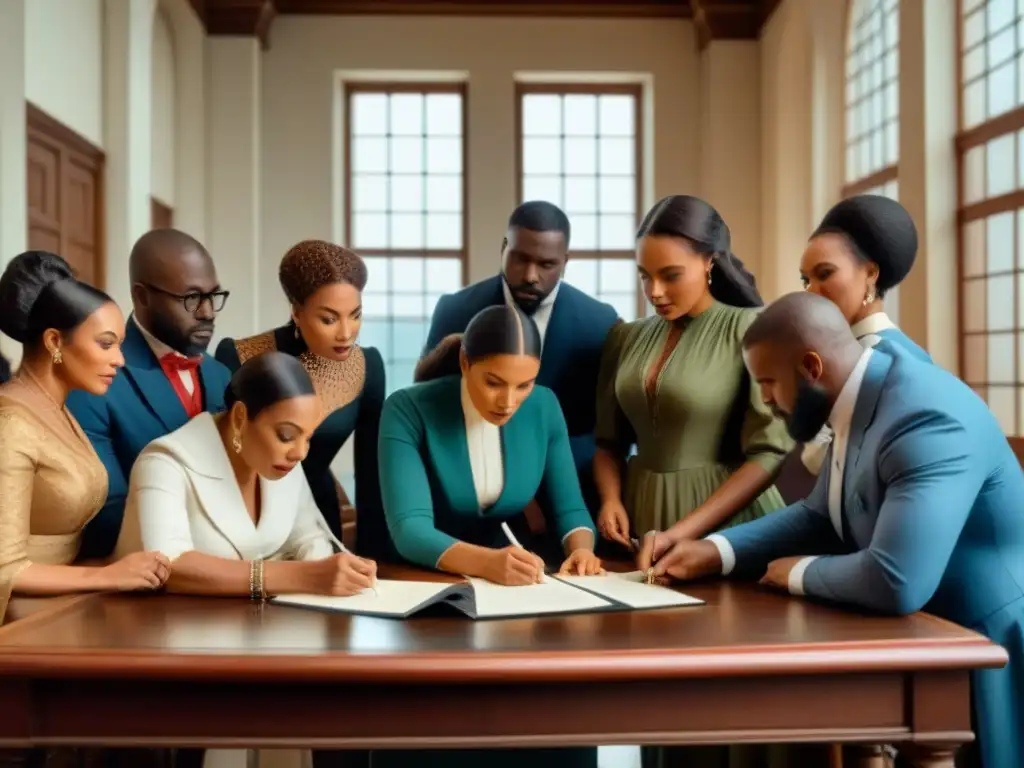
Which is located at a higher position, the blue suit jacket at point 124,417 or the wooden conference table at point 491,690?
the blue suit jacket at point 124,417

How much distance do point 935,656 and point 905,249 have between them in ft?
3.41

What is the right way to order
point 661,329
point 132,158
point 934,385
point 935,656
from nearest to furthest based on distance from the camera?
point 935,656, point 934,385, point 661,329, point 132,158

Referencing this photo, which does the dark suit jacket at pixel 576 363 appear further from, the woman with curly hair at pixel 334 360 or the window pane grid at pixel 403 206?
the window pane grid at pixel 403 206

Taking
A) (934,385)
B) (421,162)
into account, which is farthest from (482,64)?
(934,385)

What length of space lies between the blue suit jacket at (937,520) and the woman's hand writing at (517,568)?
1.67ft

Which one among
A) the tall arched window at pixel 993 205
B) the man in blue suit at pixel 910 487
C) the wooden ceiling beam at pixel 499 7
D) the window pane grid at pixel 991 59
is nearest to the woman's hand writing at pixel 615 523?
the man in blue suit at pixel 910 487

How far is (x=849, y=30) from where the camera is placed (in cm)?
921

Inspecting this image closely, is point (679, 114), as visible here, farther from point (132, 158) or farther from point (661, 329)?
point (661, 329)

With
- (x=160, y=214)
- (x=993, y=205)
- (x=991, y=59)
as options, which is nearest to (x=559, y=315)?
(x=993, y=205)

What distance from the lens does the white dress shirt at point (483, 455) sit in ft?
8.20

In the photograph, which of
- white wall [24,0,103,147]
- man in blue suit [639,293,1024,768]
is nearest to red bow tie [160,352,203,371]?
man in blue suit [639,293,1024,768]

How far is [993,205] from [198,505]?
19.2 feet

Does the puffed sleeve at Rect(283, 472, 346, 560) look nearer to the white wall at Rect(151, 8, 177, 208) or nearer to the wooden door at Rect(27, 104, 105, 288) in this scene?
the wooden door at Rect(27, 104, 105, 288)

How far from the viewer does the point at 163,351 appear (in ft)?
8.81
